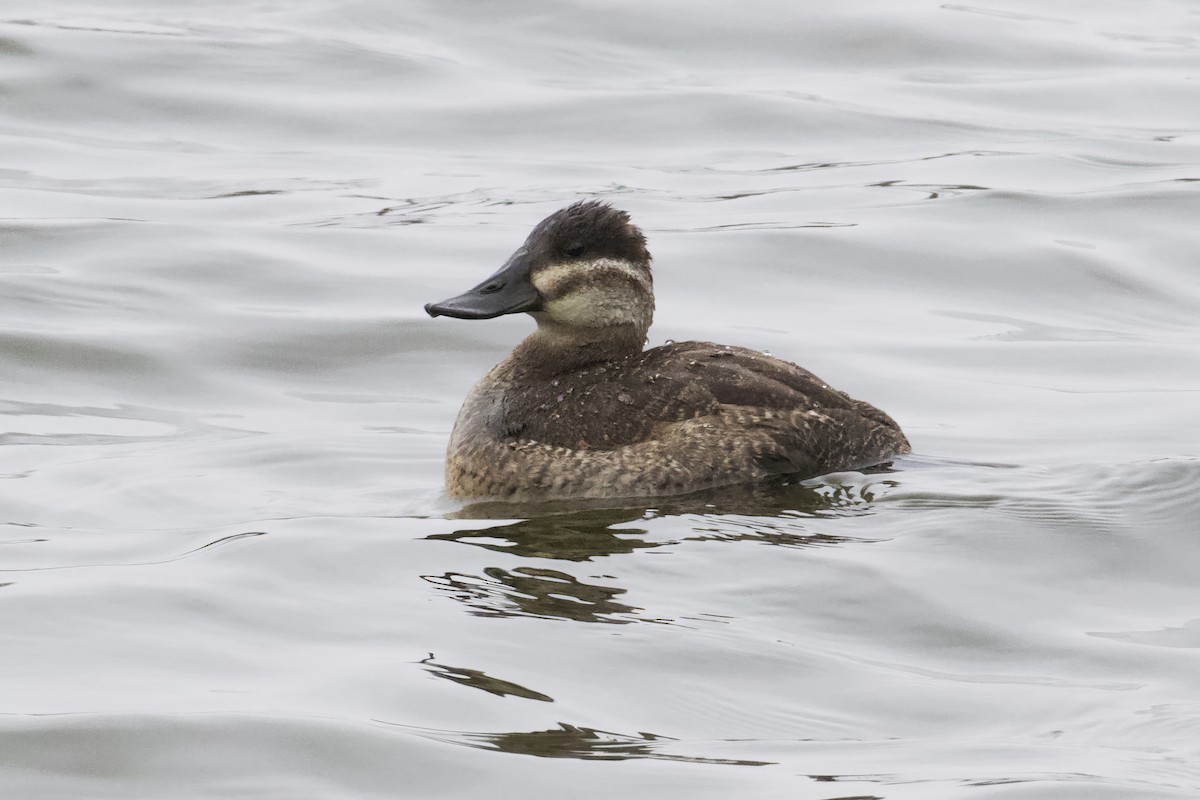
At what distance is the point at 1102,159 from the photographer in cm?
1551

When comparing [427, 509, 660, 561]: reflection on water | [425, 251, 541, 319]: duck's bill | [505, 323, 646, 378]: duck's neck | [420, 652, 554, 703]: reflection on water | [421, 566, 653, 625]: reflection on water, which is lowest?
[420, 652, 554, 703]: reflection on water

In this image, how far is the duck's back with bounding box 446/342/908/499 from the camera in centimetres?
815

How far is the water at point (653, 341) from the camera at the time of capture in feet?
19.1

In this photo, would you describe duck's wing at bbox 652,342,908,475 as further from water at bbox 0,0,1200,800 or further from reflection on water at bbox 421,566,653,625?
reflection on water at bbox 421,566,653,625

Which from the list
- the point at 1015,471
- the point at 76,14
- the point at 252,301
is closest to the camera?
the point at 1015,471

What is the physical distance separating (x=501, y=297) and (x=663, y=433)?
2.93 feet

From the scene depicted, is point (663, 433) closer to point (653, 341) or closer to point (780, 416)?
point (780, 416)

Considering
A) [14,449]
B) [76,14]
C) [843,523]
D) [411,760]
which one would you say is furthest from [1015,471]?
[76,14]

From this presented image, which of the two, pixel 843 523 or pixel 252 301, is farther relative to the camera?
pixel 252 301

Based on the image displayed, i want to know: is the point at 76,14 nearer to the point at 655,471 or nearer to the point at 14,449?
the point at 14,449

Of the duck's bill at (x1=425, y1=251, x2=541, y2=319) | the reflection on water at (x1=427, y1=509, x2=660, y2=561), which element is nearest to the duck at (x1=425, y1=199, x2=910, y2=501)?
the duck's bill at (x1=425, y1=251, x2=541, y2=319)

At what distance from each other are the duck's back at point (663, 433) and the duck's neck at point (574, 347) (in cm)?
12

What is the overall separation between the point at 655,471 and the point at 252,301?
442cm

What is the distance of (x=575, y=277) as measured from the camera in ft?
27.6
